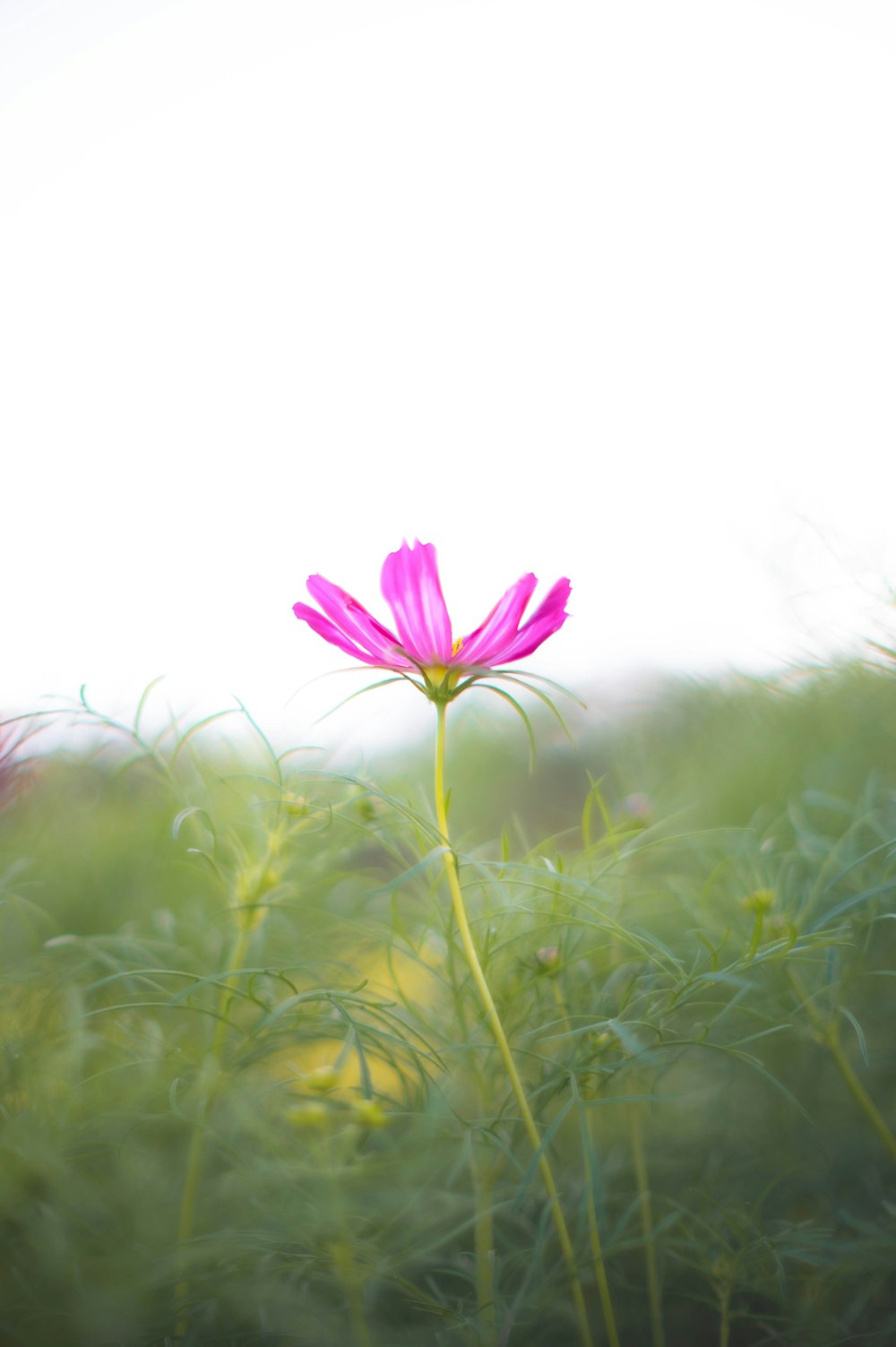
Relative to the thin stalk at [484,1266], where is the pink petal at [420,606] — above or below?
above

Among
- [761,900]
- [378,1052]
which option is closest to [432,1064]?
[378,1052]

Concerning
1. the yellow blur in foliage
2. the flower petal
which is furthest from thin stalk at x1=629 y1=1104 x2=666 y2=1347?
the flower petal

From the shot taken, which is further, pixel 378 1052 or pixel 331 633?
pixel 378 1052

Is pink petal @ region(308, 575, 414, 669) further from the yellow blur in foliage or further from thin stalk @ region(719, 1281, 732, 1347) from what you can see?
thin stalk @ region(719, 1281, 732, 1347)

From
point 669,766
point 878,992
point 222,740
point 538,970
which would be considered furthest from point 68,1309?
point 669,766

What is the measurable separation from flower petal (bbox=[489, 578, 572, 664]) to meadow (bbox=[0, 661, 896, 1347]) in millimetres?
76

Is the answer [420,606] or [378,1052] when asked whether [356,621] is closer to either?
[420,606]

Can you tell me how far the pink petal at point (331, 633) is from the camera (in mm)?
318

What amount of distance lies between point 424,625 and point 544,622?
5 centimetres

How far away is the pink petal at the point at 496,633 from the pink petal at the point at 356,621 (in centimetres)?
2

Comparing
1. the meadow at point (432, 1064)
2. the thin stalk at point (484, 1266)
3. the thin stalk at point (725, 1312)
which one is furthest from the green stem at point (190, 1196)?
the thin stalk at point (725, 1312)

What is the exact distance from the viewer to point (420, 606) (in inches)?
12.5

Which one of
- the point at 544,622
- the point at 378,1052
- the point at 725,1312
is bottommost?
the point at 725,1312

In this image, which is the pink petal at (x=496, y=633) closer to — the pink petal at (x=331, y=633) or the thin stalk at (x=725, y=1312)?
the pink petal at (x=331, y=633)
